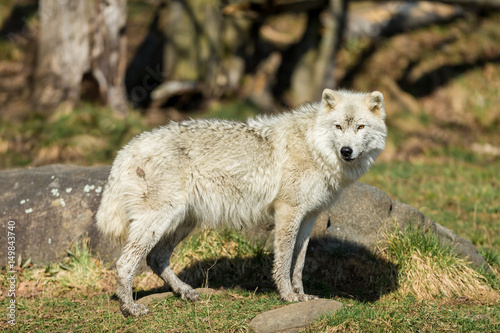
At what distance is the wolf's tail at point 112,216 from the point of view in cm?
591

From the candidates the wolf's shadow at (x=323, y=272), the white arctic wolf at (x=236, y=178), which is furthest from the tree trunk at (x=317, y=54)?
the white arctic wolf at (x=236, y=178)

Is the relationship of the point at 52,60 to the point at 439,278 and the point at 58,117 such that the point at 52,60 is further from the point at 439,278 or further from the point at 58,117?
the point at 439,278

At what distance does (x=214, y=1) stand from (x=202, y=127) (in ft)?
32.3

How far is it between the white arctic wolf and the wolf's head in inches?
0.5

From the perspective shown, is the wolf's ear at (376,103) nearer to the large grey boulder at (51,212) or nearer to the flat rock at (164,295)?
the flat rock at (164,295)

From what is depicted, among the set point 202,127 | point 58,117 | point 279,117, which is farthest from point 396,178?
point 58,117

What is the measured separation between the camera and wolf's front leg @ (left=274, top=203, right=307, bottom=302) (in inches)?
241

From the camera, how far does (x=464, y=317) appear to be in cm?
559

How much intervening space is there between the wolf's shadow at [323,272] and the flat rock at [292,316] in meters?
1.35

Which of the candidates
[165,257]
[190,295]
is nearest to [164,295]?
[190,295]

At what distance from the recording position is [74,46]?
1358 cm

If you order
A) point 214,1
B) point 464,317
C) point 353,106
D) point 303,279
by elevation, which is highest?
point 214,1

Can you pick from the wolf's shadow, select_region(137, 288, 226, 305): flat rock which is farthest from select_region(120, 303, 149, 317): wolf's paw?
the wolf's shadow

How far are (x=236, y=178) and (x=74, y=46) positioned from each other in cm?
928
